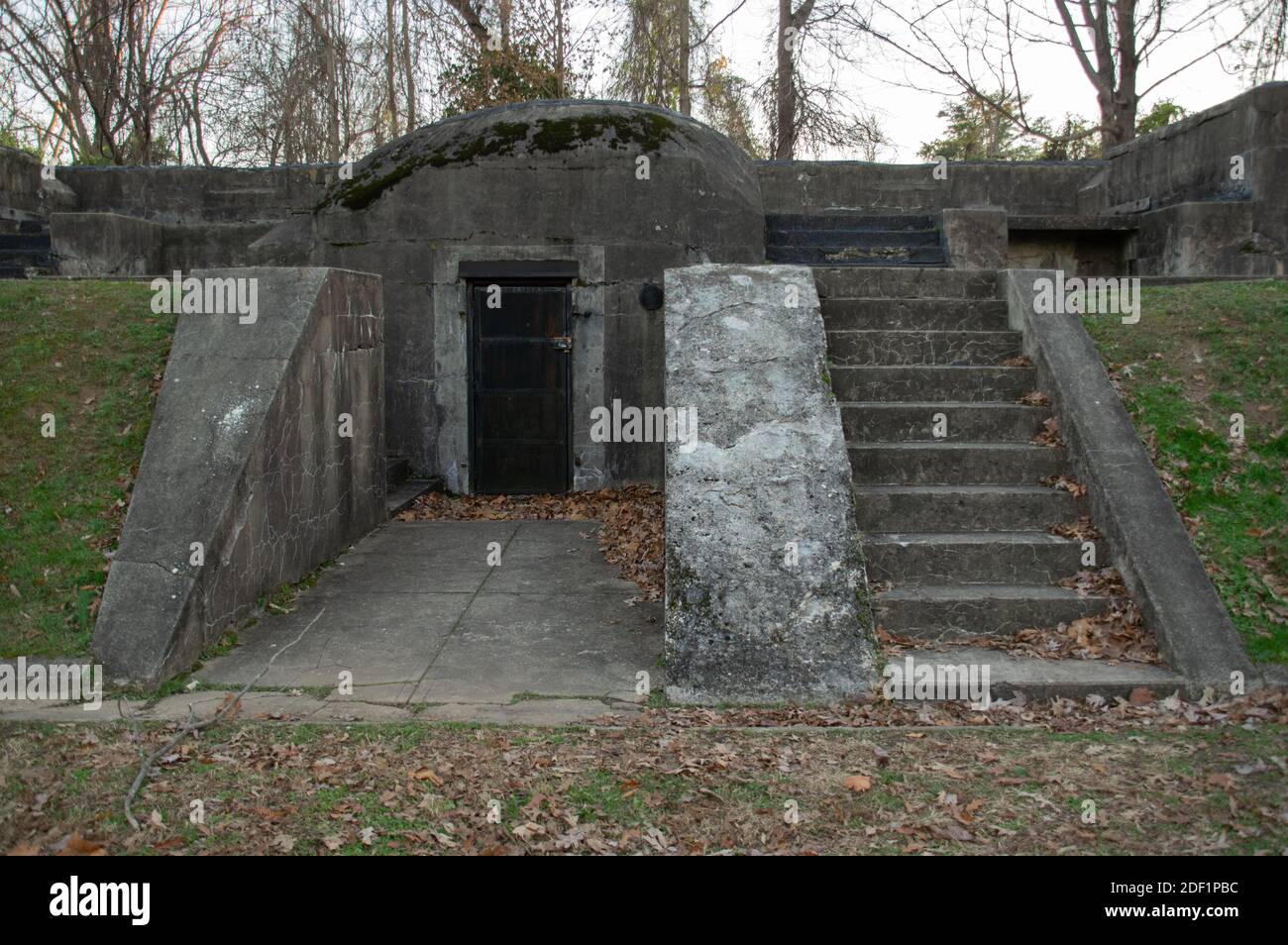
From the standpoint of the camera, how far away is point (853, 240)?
11.7 metres

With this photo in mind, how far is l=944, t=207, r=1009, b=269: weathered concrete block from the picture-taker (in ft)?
35.8

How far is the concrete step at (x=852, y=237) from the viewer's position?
1152 cm

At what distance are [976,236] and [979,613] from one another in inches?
257

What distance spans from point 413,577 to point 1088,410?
445 cm

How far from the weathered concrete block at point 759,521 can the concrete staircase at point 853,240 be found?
14.4 ft

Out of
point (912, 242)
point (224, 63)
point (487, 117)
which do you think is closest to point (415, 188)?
point (487, 117)

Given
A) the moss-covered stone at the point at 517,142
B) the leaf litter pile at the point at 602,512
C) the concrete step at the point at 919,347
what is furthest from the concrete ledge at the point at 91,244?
the concrete step at the point at 919,347

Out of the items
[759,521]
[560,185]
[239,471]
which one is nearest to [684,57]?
[560,185]

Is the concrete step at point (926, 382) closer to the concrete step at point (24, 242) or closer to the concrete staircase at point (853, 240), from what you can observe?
the concrete staircase at point (853, 240)

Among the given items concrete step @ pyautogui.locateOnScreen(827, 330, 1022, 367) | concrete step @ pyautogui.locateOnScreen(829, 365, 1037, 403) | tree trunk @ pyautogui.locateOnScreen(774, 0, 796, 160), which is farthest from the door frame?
tree trunk @ pyautogui.locateOnScreen(774, 0, 796, 160)

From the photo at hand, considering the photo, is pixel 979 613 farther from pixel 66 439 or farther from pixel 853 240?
pixel 853 240

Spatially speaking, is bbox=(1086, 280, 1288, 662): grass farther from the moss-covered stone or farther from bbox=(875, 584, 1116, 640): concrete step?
the moss-covered stone

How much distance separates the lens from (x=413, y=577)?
7.05m

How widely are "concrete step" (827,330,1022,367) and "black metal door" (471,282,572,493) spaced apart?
334 centimetres
